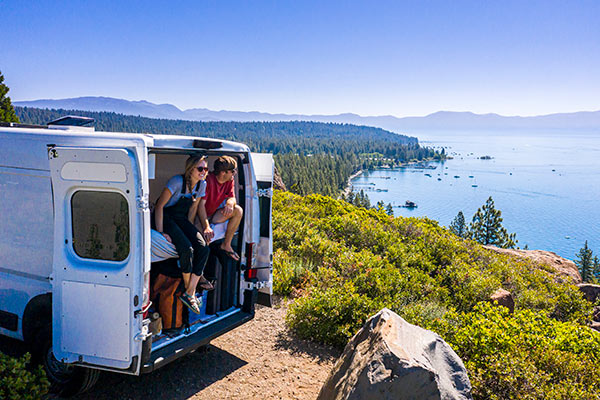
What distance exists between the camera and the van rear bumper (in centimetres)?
384

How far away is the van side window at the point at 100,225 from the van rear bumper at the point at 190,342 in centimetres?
112

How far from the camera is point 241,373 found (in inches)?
193

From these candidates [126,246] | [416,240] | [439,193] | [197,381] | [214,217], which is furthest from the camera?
[439,193]

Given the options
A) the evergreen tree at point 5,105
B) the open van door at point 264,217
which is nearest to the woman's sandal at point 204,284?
the open van door at point 264,217

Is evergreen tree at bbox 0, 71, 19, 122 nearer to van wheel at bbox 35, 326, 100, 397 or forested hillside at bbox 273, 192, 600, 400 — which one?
forested hillside at bbox 273, 192, 600, 400

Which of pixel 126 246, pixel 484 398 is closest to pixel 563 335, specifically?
pixel 484 398

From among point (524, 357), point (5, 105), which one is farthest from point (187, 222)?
point (5, 105)

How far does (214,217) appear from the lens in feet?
17.3

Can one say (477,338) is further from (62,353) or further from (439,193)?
(439,193)

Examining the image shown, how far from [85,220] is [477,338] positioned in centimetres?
458

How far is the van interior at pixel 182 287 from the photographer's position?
450 centimetres

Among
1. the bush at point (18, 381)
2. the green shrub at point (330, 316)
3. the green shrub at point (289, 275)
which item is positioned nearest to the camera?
the bush at point (18, 381)

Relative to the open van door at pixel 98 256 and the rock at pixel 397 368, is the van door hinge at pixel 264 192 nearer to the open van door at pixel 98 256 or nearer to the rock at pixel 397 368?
the open van door at pixel 98 256

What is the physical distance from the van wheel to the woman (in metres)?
1.16
